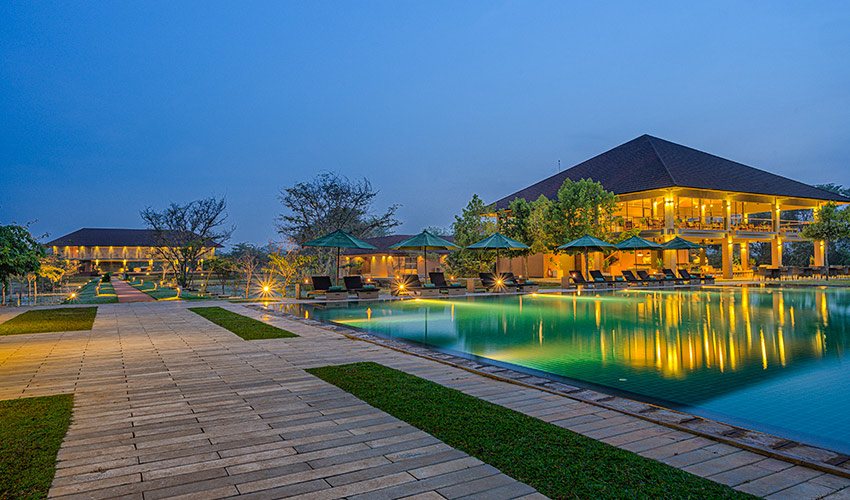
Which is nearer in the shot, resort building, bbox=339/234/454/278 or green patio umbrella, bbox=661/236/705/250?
green patio umbrella, bbox=661/236/705/250

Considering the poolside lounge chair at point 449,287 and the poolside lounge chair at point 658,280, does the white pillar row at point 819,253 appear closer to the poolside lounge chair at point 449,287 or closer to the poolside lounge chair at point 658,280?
the poolside lounge chair at point 658,280

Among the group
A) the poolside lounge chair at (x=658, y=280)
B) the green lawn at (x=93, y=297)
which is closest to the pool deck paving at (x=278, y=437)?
the green lawn at (x=93, y=297)

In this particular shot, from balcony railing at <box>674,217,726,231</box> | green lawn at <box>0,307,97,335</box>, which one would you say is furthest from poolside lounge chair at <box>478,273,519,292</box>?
green lawn at <box>0,307,97,335</box>

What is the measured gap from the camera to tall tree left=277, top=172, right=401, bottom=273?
2359 cm

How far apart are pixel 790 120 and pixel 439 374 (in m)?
129

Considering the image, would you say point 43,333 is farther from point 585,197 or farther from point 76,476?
point 585,197

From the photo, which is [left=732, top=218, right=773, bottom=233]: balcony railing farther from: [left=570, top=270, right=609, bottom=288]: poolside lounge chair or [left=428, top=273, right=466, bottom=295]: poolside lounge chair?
[left=428, top=273, right=466, bottom=295]: poolside lounge chair

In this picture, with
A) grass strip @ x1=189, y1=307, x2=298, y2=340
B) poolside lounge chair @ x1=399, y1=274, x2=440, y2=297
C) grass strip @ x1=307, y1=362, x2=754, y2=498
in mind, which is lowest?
grass strip @ x1=307, y1=362, x2=754, y2=498

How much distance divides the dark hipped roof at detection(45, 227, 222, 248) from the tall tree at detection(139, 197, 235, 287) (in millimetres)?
30753

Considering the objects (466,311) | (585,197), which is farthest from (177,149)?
(466,311)

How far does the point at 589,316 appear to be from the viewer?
1171 centimetres

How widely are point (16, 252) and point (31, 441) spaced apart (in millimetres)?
4905

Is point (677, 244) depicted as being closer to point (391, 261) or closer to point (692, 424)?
point (391, 261)

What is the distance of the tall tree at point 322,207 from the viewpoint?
2359 centimetres
